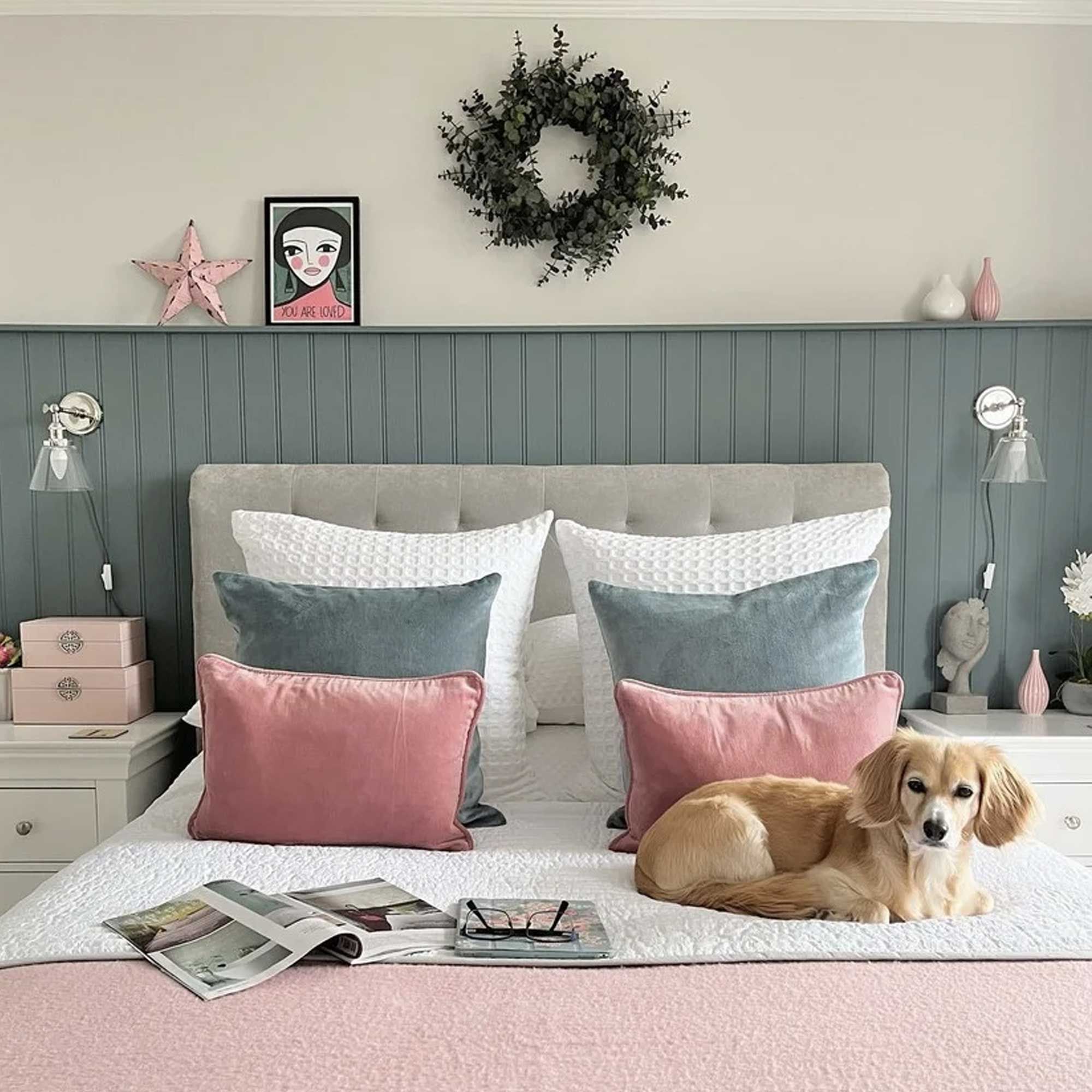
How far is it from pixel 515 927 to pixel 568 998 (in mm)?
195

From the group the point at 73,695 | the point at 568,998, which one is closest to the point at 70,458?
the point at 73,695

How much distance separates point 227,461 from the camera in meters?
2.83

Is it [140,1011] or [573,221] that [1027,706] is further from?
[140,1011]

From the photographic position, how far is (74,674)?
2.68m

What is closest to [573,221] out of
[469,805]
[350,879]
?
[469,805]

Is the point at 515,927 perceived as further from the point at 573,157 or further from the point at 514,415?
the point at 573,157

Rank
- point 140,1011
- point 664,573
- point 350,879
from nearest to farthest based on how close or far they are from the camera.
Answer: point 140,1011
point 350,879
point 664,573

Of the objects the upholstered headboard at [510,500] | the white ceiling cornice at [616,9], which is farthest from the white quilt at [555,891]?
the white ceiling cornice at [616,9]

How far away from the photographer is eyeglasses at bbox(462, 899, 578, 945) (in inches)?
57.9

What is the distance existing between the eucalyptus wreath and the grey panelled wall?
9.8 inches

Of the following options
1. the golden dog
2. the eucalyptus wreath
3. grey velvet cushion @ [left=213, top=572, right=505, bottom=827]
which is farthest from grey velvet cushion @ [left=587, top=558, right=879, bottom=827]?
the eucalyptus wreath

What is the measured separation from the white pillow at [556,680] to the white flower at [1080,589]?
1186 mm

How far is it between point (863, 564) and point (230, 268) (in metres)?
1.66

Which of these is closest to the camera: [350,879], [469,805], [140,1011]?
[140,1011]
